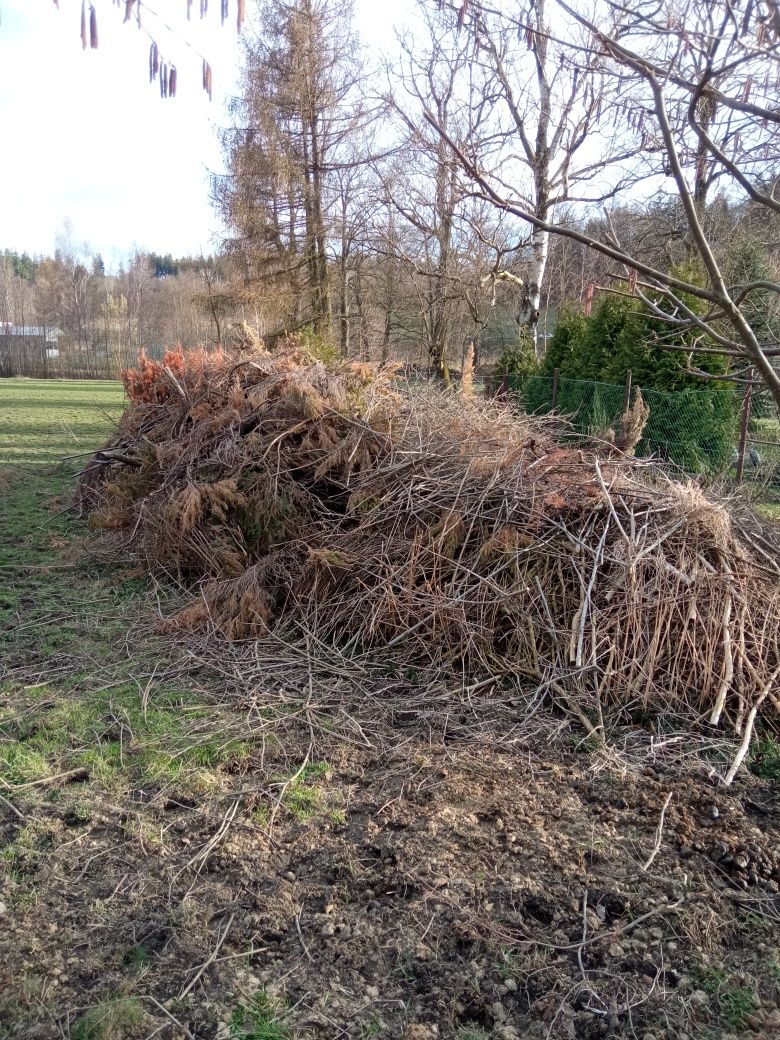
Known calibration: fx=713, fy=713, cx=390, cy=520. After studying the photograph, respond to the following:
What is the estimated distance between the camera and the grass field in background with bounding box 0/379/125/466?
42.0ft

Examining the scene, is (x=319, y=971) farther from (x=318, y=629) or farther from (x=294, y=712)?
(x=318, y=629)

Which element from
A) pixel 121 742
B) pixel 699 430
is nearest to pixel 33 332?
pixel 699 430

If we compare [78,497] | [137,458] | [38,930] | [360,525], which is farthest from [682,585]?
[78,497]

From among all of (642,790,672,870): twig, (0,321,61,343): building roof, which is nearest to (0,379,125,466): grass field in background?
(642,790,672,870): twig

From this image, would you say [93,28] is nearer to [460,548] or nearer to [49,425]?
[460,548]

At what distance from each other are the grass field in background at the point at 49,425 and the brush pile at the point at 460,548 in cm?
410

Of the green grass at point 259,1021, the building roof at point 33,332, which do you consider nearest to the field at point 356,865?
the green grass at point 259,1021

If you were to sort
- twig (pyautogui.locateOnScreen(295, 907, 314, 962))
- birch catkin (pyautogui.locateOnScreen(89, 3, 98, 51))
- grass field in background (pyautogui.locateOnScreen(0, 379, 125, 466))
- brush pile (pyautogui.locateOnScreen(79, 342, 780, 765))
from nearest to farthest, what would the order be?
birch catkin (pyautogui.locateOnScreen(89, 3, 98, 51)) < twig (pyautogui.locateOnScreen(295, 907, 314, 962)) < brush pile (pyautogui.locateOnScreen(79, 342, 780, 765)) < grass field in background (pyautogui.locateOnScreen(0, 379, 125, 466))

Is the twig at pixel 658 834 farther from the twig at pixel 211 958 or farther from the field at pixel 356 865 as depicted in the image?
the twig at pixel 211 958

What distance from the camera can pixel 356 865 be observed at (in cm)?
273

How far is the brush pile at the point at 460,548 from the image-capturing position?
411 cm

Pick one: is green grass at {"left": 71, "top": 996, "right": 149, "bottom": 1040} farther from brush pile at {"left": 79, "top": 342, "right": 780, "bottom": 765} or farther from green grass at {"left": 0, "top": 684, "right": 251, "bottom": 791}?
brush pile at {"left": 79, "top": 342, "right": 780, "bottom": 765}

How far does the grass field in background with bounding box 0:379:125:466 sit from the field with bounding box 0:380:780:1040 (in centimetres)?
670

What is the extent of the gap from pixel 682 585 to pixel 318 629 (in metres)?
2.34
